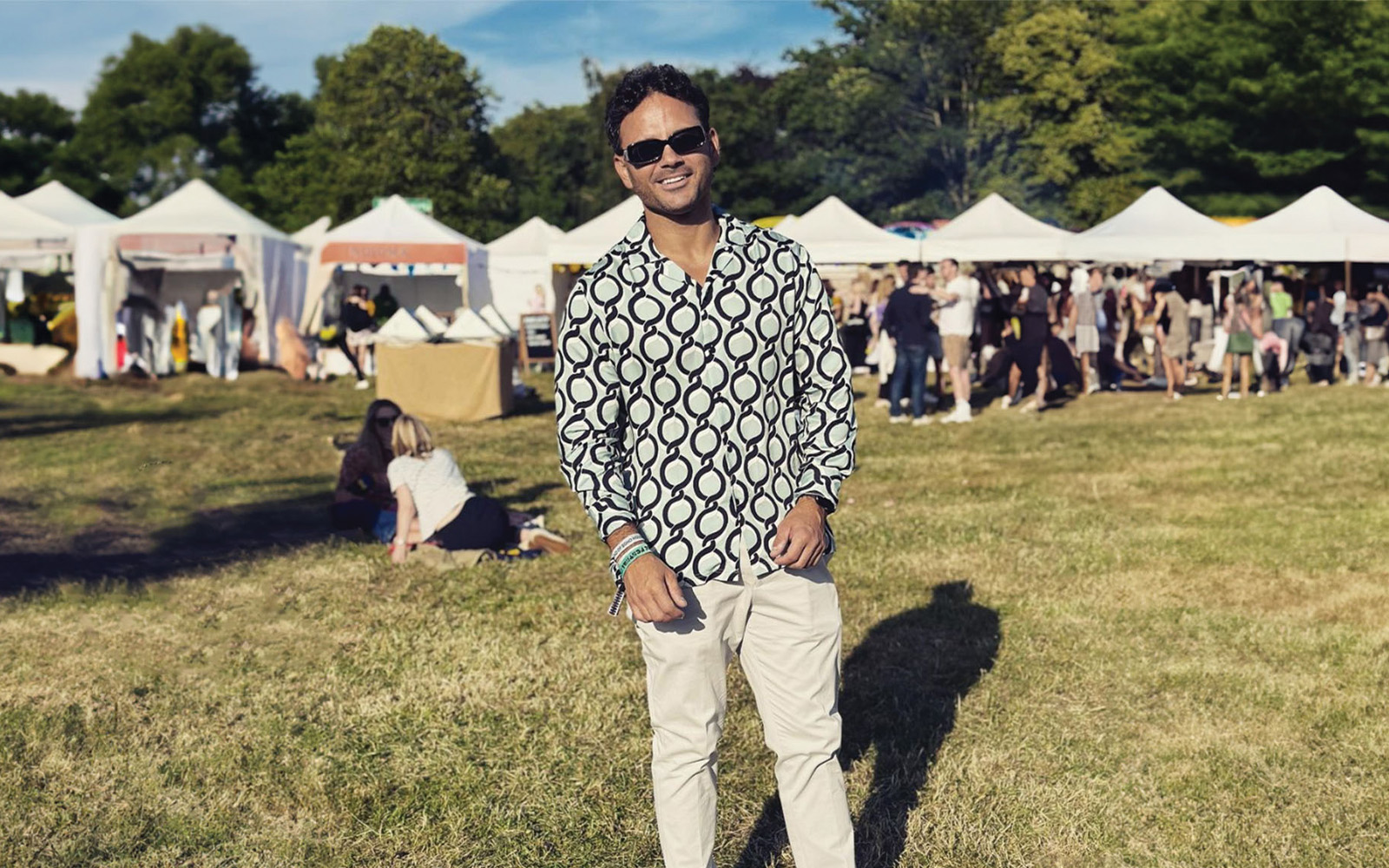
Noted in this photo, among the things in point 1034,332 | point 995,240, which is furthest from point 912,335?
point 995,240

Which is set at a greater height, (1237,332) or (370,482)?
(1237,332)

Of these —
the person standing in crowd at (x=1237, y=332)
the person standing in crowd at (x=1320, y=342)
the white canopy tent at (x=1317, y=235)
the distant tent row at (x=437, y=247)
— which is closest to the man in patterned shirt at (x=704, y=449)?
the distant tent row at (x=437, y=247)

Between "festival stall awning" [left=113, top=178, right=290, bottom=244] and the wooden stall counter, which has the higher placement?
"festival stall awning" [left=113, top=178, right=290, bottom=244]

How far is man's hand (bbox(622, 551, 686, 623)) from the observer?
9.75ft

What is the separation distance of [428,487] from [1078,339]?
40.6ft

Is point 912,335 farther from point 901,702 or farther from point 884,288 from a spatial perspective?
point 901,702

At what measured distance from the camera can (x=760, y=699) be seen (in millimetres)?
3215

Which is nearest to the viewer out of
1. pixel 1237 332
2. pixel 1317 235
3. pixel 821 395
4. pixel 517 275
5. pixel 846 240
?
pixel 821 395

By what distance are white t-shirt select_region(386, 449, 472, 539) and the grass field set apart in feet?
1.24

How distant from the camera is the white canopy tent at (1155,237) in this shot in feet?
68.2

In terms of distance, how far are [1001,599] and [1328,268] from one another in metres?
22.1

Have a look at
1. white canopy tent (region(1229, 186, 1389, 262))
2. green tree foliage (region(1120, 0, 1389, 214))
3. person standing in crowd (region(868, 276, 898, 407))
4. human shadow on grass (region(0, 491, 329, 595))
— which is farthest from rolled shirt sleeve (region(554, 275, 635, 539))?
green tree foliage (region(1120, 0, 1389, 214))

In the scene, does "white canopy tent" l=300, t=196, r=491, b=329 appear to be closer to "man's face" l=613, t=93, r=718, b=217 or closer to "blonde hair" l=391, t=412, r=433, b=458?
"blonde hair" l=391, t=412, r=433, b=458

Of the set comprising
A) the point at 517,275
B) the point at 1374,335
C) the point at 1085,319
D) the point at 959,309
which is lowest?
the point at 1374,335
